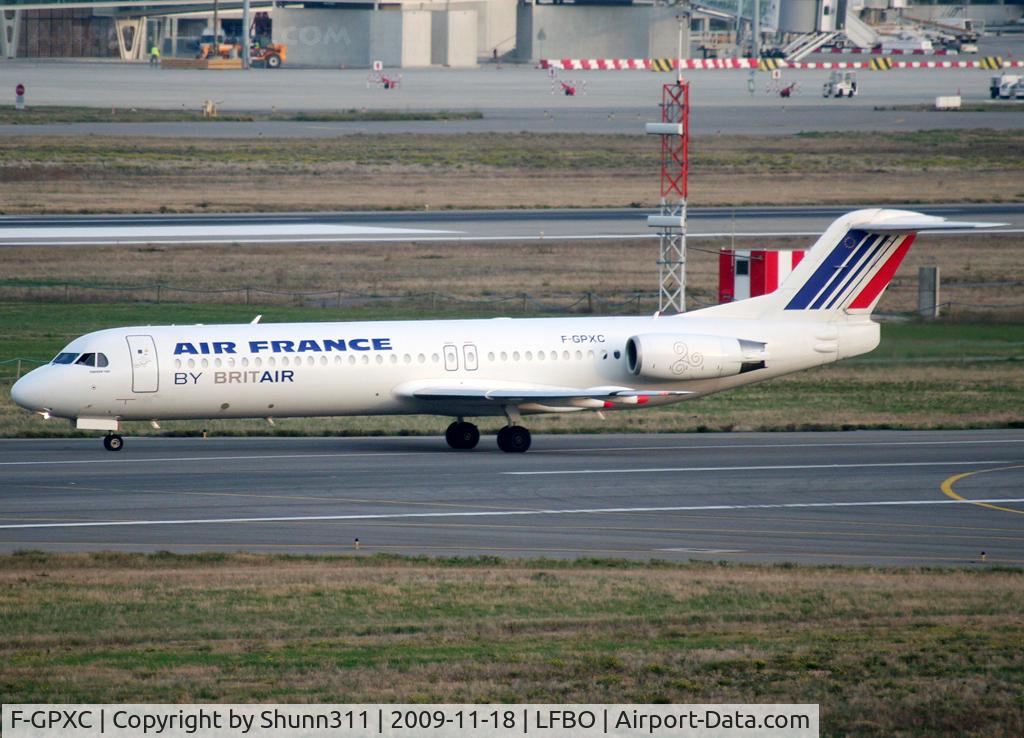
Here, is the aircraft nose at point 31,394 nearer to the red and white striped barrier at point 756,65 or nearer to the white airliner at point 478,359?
the white airliner at point 478,359

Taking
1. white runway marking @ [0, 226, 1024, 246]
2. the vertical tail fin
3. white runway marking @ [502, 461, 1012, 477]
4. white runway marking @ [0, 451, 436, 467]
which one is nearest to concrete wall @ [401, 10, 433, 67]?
white runway marking @ [0, 226, 1024, 246]

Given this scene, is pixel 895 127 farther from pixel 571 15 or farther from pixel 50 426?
pixel 50 426

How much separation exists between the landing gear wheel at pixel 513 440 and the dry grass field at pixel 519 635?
11.5 m

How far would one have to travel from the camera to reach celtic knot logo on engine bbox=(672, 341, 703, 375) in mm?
37062

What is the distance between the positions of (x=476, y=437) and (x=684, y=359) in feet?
18.2

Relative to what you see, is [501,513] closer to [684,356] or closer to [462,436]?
[462,436]

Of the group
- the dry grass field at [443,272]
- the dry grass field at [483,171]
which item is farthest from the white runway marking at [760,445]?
the dry grass field at [483,171]

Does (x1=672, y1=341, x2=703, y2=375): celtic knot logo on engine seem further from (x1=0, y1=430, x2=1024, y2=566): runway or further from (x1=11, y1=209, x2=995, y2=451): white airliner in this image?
(x1=0, y1=430, x2=1024, y2=566): runway

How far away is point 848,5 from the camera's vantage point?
162m

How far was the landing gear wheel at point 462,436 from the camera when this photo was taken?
37.8 meters

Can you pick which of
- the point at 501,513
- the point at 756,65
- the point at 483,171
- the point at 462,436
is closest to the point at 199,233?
the point at 483,171

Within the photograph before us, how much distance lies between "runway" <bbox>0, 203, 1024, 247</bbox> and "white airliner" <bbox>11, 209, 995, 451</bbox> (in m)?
30.3

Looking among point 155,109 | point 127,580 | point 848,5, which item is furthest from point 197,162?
point 848,5

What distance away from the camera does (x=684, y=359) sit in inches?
1460
